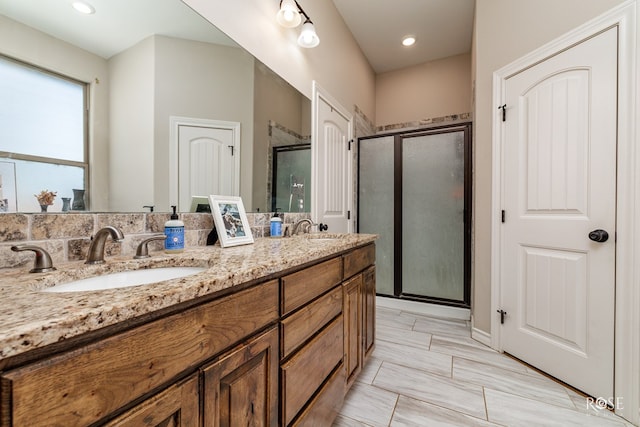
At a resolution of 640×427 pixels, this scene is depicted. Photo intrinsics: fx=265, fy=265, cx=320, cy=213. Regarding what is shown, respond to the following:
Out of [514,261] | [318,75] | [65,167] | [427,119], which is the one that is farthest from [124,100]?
[427,119]

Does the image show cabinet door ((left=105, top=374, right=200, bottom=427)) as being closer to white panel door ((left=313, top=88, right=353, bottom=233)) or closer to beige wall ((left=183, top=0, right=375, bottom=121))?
beige wall ((left=183, top=0, right=375, bottom=121))

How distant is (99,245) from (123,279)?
13cm

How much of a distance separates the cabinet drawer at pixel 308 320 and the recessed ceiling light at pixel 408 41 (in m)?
3.13

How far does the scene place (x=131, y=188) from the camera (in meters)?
0.98

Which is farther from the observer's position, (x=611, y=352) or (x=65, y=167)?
(x=611, y=352)

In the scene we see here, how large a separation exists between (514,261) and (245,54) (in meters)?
2.23

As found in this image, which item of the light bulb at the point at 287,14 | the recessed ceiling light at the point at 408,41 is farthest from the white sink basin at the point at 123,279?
the recessed ceiling light at the point at 408,41

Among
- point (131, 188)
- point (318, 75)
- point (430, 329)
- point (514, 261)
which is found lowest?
point (430, 329)

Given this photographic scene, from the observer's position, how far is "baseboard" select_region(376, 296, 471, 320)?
8.71ft

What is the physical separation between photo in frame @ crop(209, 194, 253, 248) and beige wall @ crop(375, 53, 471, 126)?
313 centimetres

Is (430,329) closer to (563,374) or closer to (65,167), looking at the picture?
(563,374)

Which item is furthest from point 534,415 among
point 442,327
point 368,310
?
point 442,327

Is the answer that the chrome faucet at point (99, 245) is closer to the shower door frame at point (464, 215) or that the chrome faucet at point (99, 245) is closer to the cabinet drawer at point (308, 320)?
the cabinet drawer at point (308, 320)

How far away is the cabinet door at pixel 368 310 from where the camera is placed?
1582 millimetres
